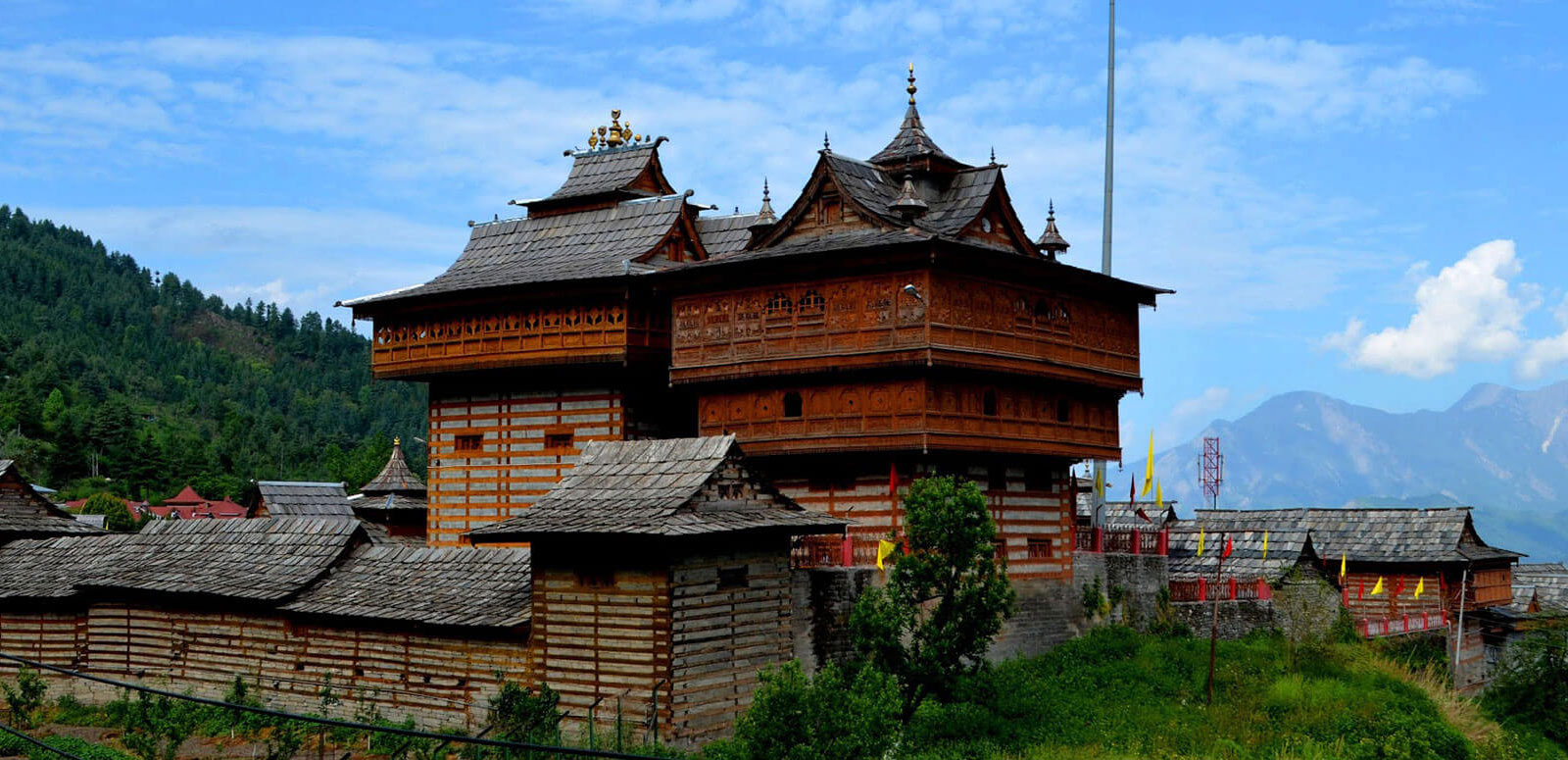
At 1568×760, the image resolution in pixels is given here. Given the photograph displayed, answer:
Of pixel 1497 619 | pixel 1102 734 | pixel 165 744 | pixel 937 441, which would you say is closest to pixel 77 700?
pixel 165 744

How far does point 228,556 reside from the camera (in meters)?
32.5

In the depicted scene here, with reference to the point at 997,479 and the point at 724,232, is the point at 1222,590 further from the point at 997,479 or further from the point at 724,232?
the point at 724,232

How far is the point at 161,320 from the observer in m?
172

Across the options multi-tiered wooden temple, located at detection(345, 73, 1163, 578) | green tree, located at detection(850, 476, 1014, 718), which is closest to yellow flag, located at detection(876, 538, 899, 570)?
multi-tiered wooden temple, located at detection(345, 73, 1163, 578)

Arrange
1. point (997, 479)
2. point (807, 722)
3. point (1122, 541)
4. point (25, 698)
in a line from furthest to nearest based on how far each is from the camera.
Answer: point (1122, 541), point (997, 479), point (25, 698), point (807, 722)

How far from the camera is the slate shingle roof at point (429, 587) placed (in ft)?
89.2

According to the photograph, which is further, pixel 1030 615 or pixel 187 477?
pixel 187 477

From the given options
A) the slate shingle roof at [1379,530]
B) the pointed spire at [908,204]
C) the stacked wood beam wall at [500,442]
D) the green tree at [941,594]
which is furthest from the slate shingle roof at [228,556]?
the slate shingle roof at [1379,530]

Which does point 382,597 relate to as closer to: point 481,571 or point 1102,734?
point 481,571

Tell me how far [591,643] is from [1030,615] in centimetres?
959

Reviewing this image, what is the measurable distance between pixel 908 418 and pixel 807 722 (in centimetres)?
982

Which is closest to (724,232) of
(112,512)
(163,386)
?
(112,512)

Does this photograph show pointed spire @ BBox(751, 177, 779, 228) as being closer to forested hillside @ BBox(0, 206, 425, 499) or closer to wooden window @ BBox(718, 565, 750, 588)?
wooden window @ BBox(718, 565, 750, 588)

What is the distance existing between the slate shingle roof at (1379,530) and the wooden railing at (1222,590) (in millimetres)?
8669
